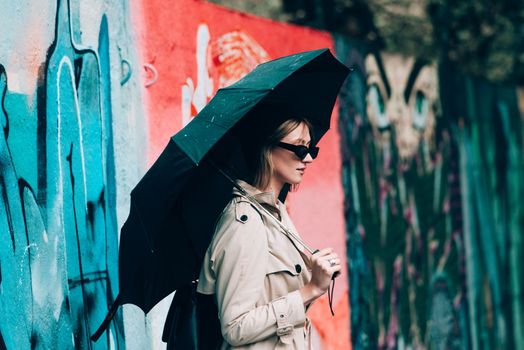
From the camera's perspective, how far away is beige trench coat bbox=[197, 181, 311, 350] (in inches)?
115

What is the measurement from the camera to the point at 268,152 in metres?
3.21

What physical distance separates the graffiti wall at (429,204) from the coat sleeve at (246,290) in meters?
3.24

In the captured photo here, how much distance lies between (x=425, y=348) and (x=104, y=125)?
3988 mm

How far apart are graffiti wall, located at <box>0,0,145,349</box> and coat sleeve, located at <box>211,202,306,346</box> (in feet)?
3.02

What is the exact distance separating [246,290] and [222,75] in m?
2.18

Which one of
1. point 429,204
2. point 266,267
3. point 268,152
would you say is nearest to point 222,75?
point 268,152

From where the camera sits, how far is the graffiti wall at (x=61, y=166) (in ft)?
11.4

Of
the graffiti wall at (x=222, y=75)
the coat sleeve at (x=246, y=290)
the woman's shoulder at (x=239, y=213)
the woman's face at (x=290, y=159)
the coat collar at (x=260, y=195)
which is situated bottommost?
the coat sleeve at (x=246, y=290)

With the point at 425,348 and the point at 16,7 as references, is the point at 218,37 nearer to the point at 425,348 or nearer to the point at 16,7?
the point at 16,7

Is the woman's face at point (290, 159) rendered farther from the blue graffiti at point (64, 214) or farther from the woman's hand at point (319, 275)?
the blue graffiti at point (64, 214)

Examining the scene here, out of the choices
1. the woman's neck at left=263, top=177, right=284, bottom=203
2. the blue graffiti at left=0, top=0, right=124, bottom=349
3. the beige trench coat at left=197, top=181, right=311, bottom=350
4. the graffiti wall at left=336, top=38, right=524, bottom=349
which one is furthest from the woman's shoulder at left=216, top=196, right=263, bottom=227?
the graffiti wall at left=336, top=38, right=524, bottom=349

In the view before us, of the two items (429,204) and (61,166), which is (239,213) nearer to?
(61,166)

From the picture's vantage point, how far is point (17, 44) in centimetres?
354

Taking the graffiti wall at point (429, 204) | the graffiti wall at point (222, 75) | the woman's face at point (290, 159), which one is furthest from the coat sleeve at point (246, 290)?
the graffiti wall at point (429, 204)
